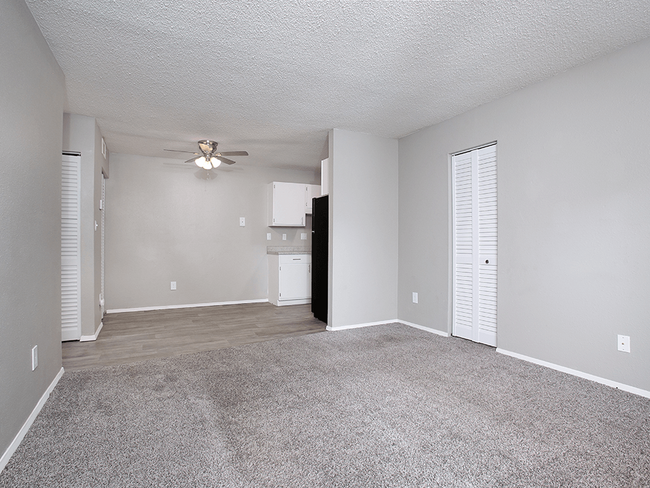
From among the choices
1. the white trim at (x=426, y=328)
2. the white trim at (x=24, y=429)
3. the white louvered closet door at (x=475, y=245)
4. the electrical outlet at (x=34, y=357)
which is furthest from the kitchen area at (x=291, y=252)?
A: the electrical outlet at (x=34, y=357)

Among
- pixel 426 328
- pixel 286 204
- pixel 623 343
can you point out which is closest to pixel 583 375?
pixel 623 343

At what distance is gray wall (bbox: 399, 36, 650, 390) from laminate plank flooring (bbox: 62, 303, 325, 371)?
2257 millimetres

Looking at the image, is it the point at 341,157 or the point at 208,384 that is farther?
the point at 341,157

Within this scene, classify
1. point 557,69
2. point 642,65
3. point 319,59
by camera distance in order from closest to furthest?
point 642,65 → point 319,59 → point 557,69

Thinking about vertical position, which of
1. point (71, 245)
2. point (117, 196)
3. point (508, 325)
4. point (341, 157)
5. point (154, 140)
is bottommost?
point (508, 325)

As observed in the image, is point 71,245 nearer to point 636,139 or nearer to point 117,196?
point 117,196

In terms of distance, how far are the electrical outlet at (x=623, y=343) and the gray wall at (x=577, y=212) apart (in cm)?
3

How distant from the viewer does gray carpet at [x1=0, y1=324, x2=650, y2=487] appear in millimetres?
1522

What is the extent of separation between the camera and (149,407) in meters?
2.16

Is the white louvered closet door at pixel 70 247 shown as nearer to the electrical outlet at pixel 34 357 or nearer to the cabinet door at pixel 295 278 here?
the electrical outlet at pixel 34 357

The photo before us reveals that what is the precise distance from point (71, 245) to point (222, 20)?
2.86 metres

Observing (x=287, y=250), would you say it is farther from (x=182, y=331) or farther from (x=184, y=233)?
(x=182, y=331)

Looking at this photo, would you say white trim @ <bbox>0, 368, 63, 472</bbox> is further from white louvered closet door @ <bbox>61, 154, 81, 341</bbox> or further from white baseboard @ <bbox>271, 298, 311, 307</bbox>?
white baseboard @ <bbox>271, 298, 311, 307</bbox>

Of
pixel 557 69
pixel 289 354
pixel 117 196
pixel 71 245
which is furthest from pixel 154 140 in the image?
pixel 557 69
